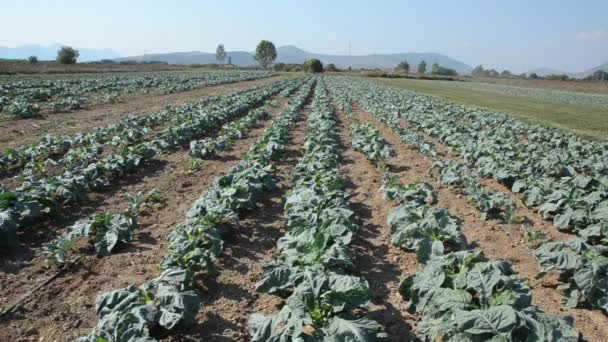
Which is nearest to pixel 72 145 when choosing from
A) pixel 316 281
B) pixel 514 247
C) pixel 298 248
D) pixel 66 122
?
pixel 66 122

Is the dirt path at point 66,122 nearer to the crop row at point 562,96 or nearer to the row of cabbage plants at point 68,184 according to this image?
the row of cabbage plants at point 68,184

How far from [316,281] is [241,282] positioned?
149cm

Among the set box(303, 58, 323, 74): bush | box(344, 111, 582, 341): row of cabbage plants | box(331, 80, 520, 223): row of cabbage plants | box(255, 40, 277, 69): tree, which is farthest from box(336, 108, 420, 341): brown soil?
box(255, 40, 277, 69): tree

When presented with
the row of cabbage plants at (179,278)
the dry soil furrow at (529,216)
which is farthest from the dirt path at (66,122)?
the dry soil furrow at (529,216)

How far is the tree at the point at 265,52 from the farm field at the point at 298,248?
144989mm

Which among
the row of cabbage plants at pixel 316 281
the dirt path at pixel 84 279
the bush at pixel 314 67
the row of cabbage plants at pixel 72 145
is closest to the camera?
the row of cabbage plants at pixel 316 281

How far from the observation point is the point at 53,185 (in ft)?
23.7

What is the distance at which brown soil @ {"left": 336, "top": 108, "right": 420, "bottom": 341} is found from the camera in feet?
15.0

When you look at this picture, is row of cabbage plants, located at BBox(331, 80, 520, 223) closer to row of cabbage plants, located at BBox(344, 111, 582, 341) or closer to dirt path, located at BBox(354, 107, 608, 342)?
dirt path, located at BBox(354, 107, 608, 342)

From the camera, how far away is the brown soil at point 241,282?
435 cm

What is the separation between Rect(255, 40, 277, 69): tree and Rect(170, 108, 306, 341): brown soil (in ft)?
486

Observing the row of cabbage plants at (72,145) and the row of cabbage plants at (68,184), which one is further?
the row of cabbage plants at (72,145)

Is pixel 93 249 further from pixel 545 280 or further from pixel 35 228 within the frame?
pixel 545 280

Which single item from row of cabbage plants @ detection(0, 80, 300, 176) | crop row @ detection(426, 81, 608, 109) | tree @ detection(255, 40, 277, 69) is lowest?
row of cabbage plants @ detection(0, 80, 300, 176)
